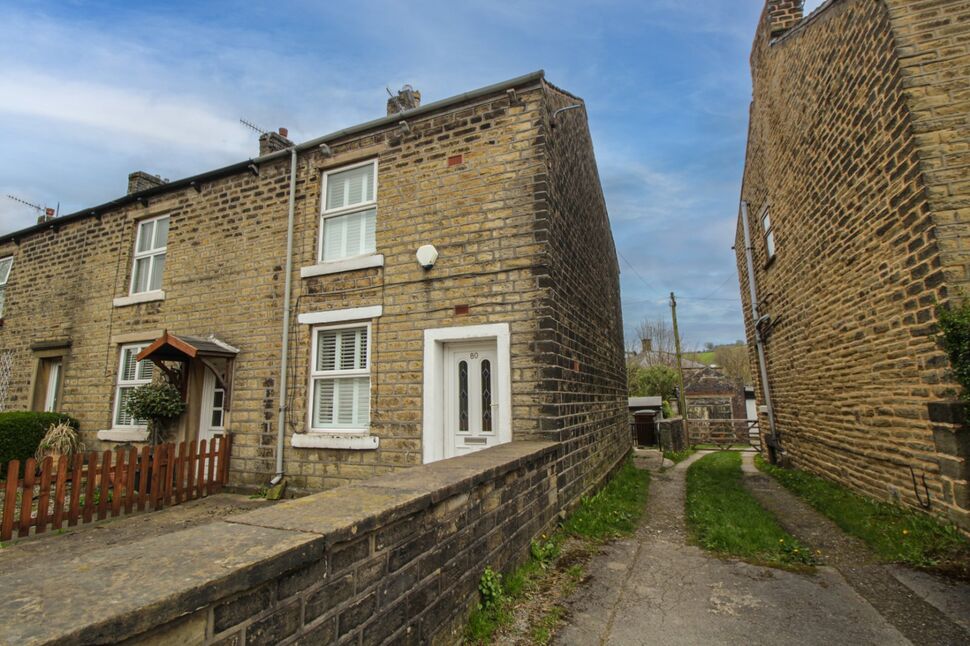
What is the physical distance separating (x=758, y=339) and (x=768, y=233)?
300 centimetres

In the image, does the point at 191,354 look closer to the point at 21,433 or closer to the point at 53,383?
the point at 21,433

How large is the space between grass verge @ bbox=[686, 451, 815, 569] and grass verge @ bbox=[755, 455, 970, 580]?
0.74 m

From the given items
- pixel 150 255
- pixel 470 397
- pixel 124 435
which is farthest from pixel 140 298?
pixel 470 397

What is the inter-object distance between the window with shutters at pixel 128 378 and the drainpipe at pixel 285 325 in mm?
3539

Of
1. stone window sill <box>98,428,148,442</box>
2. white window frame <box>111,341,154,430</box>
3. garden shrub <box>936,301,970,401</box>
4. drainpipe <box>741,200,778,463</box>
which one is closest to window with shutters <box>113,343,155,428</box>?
white window frame <box>111,341,154,430</box>

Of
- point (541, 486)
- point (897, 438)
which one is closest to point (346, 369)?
point (541, 486)

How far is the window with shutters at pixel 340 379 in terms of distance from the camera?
713cm

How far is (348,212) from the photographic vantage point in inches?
309

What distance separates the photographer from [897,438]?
5.69 metres

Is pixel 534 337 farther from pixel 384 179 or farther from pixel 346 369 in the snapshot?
pixel 384 179

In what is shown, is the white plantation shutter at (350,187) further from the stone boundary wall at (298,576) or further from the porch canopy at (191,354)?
the stone boundary wall at (298,576)

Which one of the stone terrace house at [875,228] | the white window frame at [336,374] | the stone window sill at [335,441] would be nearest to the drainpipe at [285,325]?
the stone window sill at [335,441]

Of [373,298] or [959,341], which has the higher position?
[373,298]

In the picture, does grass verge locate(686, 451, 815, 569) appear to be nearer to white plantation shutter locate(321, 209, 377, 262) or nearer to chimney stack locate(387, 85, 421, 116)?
white plantation shutter locate(321, 209, 377, 262)
